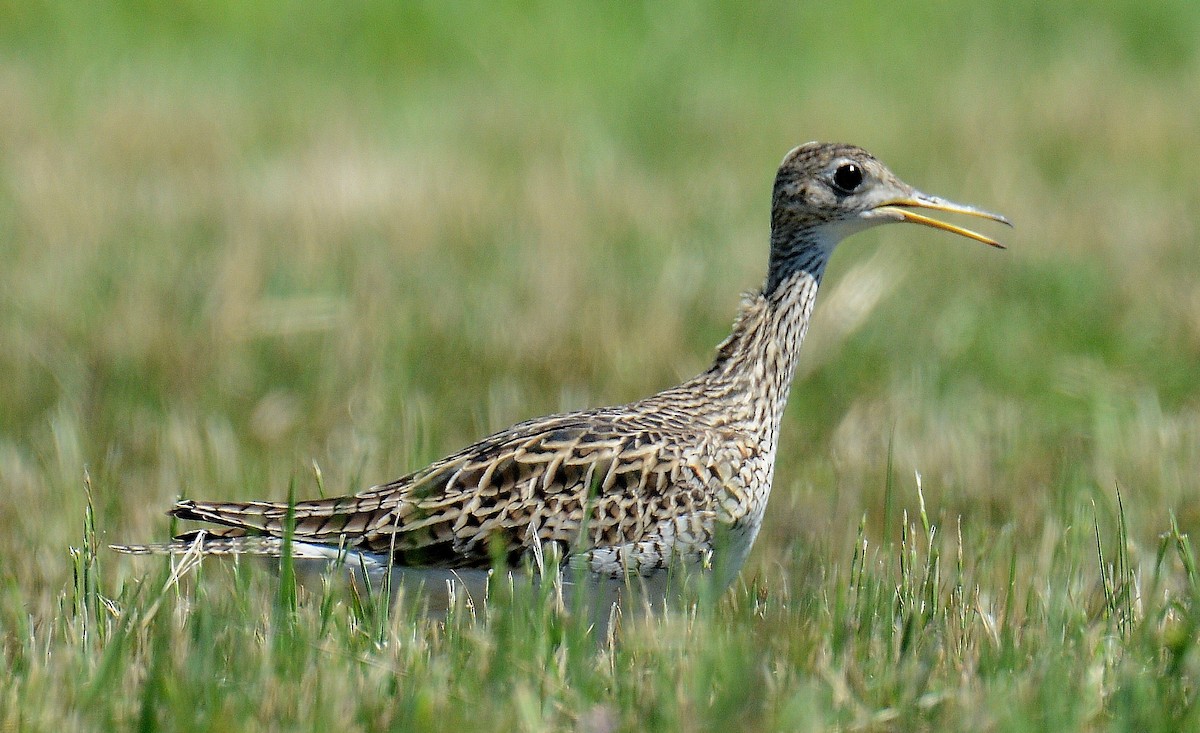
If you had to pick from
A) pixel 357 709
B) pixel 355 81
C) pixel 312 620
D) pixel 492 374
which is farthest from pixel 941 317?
pixel 355 81

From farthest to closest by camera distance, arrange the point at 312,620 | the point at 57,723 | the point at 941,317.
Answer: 1. the point at 941,317
2. the point at 312,620
3. the point at 57,723

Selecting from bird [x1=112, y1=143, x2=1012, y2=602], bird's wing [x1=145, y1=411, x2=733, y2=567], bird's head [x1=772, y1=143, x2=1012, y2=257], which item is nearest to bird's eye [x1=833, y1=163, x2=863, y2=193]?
bird's head [x1=772, y1=143, x2=1012, y2=257]

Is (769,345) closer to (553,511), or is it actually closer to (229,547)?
(553,511)

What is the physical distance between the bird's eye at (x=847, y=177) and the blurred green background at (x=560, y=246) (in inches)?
40.8

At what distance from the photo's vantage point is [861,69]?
55.0ft

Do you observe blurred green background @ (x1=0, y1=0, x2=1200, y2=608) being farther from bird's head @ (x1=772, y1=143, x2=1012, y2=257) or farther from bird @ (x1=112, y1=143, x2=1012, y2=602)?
bird's head @ (x1=772, y1=143, x2=1012, y2=257)

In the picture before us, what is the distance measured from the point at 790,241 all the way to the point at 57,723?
3238 mm

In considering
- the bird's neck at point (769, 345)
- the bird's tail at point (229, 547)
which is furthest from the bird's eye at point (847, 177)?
the bird's tail at point (229, 547)

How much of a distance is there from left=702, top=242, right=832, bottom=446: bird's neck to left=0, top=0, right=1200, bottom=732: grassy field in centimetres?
51

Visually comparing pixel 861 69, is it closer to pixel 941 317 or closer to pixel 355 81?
pixel 355 81

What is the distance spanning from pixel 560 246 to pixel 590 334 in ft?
6.53

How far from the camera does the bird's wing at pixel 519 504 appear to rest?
500 cm

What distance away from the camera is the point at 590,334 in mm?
8383

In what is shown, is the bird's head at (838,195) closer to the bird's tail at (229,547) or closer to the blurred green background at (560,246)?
the blurred green background at (560,246)
